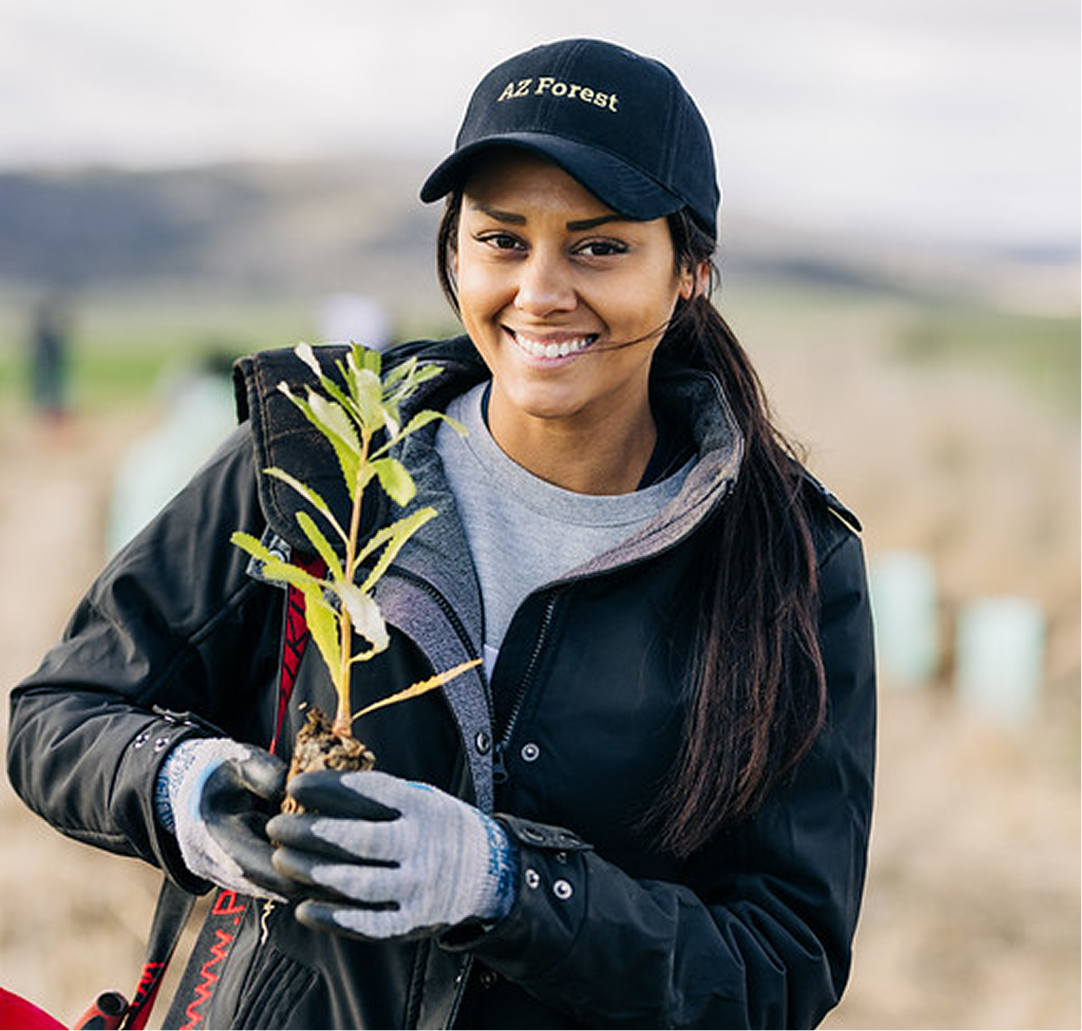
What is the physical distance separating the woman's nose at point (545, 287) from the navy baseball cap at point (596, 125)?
9 centimetres

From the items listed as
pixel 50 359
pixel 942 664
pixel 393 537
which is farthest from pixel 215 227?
pixel 393 537

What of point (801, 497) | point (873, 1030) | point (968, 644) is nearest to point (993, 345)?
point (968, 644)

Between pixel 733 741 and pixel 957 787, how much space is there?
A: 224 inches

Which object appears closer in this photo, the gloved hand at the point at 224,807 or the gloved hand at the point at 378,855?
the gloved hand at the point at 378,855

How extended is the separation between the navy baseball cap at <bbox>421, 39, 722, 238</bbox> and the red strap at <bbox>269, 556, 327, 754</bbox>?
0.43 metres

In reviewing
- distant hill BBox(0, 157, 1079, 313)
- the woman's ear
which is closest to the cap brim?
the woman's ear

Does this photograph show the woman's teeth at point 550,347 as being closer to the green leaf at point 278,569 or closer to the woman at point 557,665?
the woman at point 557,665

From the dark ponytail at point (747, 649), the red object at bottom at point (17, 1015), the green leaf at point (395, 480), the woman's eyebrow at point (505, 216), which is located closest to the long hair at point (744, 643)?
the dark ponytail at point (747, 649)

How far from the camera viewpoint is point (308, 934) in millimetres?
1634

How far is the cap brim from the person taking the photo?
1.62 metres

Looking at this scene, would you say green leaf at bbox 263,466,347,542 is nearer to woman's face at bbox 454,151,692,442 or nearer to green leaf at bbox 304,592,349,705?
green leaf at bbox 304,592,349,705

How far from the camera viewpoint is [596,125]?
1674 mm

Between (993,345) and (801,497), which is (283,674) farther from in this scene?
(993,345)

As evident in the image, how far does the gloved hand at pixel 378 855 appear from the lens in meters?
1.40
